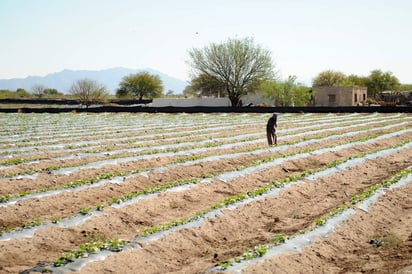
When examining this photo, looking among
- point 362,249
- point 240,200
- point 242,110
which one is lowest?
point 362,249

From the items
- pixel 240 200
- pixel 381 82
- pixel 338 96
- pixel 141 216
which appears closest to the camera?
pixel 141 216

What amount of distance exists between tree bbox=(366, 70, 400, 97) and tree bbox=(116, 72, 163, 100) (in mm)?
37883

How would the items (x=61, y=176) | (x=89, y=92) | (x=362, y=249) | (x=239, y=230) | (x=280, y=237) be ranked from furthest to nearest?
(x=89, y=92) < (x=61, y=176) < (x=239, y=230) < (x=362, y=249) < (x=280, y=237)

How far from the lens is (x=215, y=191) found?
39.2ft

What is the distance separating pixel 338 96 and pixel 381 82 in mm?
→ 35200

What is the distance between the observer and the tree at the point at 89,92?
6694 cm

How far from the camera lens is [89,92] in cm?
6762

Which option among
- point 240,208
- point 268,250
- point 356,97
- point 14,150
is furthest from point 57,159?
point 356,97

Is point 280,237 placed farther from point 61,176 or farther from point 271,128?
point 271,128

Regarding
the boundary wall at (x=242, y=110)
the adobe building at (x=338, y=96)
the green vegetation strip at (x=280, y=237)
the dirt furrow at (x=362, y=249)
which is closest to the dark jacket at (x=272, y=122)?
the green vegetation strip at (x=280, y=237)

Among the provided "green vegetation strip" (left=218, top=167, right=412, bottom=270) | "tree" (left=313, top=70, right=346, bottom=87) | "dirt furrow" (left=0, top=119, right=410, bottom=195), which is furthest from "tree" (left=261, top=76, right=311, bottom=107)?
"green vegetation strip" (left=218, top=167, right=412, bottom=270)

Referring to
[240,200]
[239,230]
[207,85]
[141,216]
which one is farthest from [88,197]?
[207,85]

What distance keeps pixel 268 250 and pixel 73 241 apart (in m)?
3.18

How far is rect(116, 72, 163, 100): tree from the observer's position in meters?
90.6
